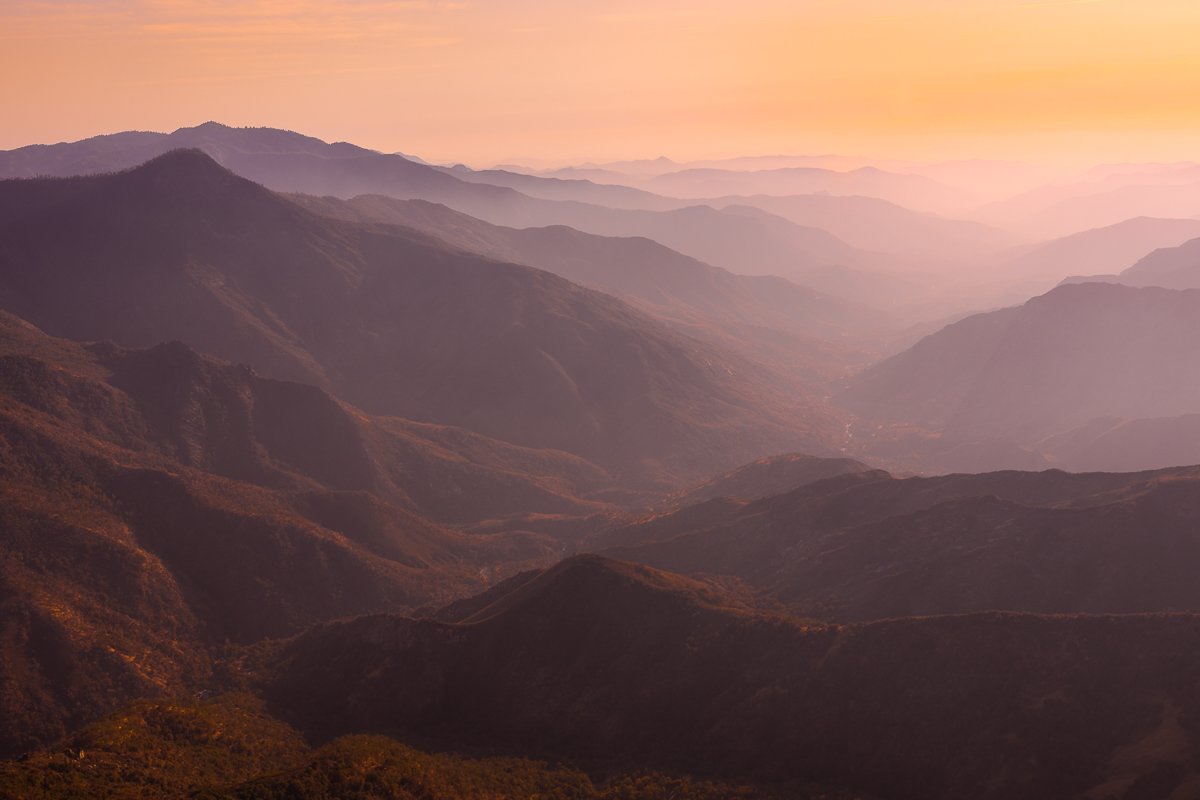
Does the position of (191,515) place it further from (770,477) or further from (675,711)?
(770,477)

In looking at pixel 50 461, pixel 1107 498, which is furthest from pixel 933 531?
pixel 50 461

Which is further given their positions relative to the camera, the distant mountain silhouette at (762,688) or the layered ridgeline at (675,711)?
the distant mountain silhouette at (762,688)

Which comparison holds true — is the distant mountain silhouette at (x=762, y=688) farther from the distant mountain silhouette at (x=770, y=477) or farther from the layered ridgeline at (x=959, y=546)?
the distant mountain silhouette at (x=770, y=477)

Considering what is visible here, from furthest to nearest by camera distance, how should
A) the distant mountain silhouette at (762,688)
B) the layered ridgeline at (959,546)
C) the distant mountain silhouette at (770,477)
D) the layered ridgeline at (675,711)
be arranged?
the distant mountain silhouette at (770,477)
the layered ridgeline at (959,546)
the distant mountain silhouette at (762,688)
the layered ridgeline at (675,711)

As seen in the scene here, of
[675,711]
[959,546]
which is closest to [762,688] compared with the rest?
[675,711]

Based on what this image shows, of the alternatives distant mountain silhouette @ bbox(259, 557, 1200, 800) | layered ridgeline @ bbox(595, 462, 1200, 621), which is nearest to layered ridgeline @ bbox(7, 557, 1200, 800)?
distant mountain silhouette @ bbox(259, 557, 1200, 800)

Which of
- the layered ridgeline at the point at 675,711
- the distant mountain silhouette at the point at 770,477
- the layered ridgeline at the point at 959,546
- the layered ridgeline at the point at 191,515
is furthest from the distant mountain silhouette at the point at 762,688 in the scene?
the distant mountain silhouette at the point at 770,477

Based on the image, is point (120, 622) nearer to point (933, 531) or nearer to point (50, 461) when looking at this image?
point (50, 461)
